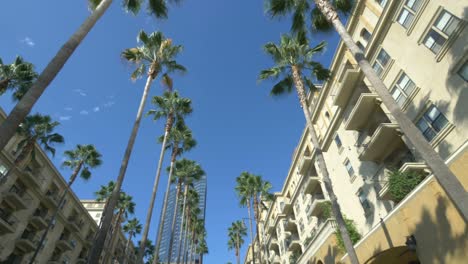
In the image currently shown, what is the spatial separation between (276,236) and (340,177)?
1061 inches

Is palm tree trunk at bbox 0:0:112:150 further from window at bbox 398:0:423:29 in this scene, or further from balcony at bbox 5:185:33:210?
balcony at bbox 5:185:33:210

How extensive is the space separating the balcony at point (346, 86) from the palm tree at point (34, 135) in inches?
1178

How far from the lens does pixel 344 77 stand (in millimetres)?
22094

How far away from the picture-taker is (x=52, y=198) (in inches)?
1369

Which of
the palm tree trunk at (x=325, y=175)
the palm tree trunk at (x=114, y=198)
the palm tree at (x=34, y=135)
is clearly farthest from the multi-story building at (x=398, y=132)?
the palm tree at (x=34, y=135)

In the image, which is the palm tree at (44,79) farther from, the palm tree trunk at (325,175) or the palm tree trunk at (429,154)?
the palm tree trunk at (325,175)

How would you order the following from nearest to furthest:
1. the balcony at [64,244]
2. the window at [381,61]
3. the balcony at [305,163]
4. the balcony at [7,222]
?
the window at [381,61] → the balcony at [7,222] → the balcony at [305,163] → the balcony at [64,244]

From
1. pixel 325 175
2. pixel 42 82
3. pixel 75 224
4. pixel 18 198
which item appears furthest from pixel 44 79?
pixel 75 224

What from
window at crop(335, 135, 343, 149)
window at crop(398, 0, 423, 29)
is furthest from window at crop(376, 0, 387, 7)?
window at crop(335, 135, 343, 149)

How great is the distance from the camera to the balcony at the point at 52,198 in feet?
113

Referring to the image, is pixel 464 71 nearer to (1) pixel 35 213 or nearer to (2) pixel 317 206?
(2) pixel 317 206

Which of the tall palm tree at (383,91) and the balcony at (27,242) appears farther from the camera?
the balcony at (27,242)

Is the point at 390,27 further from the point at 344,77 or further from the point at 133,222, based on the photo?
the point at 133,222

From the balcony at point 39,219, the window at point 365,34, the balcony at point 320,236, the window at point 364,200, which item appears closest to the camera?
the window at point 364,200
